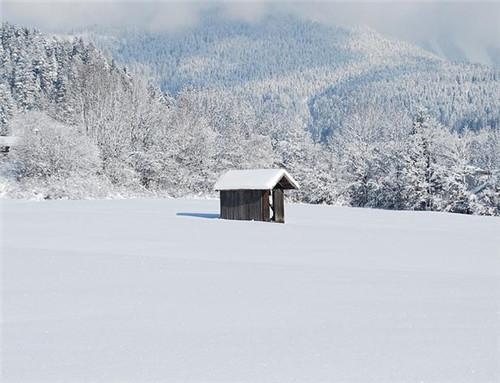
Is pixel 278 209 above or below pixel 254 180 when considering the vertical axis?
below

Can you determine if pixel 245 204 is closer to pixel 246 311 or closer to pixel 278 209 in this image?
pixel 278 209

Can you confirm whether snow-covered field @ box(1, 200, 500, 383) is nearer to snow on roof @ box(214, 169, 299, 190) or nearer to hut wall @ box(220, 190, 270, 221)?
snow on roof @ box(214, 169, 299, 190)

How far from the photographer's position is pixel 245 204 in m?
32.1

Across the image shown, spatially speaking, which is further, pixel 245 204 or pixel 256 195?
pixel 245 204

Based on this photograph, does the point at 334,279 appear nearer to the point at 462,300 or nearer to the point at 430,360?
the point at 462,300

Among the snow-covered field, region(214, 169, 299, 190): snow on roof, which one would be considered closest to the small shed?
Result: region(214, 169, 299, 190): snow on roof

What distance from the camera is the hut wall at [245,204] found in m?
31.7

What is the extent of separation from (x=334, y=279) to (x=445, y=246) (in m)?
9.97

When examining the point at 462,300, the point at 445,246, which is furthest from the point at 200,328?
Answer: the point at 445,246

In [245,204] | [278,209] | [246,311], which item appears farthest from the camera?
[245,204]

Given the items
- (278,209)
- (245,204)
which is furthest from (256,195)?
(278,209)

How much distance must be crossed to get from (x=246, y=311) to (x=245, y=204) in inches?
857

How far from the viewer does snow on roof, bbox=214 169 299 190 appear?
3126cm

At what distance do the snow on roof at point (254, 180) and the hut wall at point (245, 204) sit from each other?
0.41 metres
